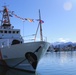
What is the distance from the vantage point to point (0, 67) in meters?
33.6

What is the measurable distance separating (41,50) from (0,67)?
780cm

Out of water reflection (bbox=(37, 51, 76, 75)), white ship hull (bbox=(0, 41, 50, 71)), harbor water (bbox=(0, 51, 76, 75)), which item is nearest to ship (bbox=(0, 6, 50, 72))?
white ship hull (bbox=(0, 41, 50, 71))

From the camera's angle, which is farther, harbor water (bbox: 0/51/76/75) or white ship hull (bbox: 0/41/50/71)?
harbor water (bbox: 0/51/76/75)

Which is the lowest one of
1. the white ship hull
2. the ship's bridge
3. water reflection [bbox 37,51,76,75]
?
water reflection [bbox 37,51,76,75]

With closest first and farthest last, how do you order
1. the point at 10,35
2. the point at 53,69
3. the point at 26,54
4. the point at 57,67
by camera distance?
the point at 26,54 → the point at 53,69 → the point at 10,35 → the point at 57,67

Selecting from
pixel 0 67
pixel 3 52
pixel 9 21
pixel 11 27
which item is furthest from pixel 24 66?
pixel 9 21

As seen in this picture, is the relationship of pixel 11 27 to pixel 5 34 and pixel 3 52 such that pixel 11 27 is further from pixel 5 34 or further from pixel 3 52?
pixel 3 52

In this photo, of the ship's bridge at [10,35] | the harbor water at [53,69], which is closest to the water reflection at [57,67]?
the harbor water at [53,69]

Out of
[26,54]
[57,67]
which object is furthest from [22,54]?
[57,67]

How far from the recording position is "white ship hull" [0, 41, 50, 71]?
27.8 metres

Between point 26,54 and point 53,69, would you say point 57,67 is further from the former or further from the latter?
point 26,54

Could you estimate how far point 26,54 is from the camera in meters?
28.0

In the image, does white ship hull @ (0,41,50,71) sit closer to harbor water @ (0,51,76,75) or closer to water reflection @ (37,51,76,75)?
harbor water @ (0,51,76,75)

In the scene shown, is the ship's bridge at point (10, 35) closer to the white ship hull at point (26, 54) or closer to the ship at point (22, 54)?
the ship at point (22, 54)
